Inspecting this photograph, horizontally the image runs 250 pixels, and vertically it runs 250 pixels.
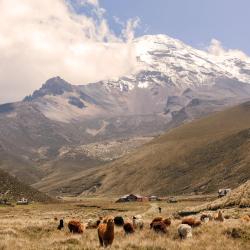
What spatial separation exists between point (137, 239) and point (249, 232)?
22.2 feet

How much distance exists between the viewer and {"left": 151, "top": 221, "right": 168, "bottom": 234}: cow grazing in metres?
30.0

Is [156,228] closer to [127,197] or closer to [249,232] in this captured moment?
[249,232]

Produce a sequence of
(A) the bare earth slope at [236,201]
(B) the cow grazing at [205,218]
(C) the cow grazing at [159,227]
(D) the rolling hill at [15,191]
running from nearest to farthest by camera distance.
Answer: (C) the cow grazing at [159,227] < (B) the cow grazing at [205,218] < (A) the bare earth slope at [236,201] < (D) the rolling hill at [15,191]

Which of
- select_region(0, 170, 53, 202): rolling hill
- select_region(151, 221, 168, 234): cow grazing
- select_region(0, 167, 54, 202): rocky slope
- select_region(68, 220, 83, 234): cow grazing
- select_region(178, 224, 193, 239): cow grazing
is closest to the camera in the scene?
select_region(178, 224, 193, 239): cow grazing

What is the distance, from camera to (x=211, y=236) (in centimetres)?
2745

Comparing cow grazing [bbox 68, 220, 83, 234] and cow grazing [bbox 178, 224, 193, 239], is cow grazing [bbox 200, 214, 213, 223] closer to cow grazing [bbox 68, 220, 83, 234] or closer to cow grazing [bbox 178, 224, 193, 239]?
cow grazing [bbox 178, 224, 193, 239]

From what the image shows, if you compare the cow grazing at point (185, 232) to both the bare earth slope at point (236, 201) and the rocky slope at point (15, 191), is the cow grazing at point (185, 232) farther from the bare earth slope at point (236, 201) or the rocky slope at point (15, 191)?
the rocky slope at point (15, 191)

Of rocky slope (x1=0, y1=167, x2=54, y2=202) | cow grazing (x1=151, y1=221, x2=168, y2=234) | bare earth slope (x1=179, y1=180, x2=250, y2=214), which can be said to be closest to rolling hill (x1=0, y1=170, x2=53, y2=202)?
rocky slope (x1=0, y1=167, x2=54, y2=202)

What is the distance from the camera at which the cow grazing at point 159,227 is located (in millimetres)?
29953

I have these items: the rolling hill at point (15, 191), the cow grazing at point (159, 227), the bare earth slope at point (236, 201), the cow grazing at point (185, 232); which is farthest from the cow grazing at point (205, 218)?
the rolling hill at point (15, 191)

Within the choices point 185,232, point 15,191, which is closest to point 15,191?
point 15,191

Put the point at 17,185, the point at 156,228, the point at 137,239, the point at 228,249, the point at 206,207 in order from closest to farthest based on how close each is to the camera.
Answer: the point at 228,249, the point at 137,239, the point at 156,228, the point at 206,207, the point at 17,185

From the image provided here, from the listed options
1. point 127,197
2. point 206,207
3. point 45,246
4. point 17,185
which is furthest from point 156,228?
point 127,197

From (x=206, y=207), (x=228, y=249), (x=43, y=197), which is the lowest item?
(x=228, y=249)
